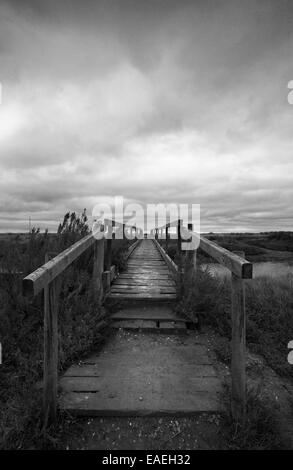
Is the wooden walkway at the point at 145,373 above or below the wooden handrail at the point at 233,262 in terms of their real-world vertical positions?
below

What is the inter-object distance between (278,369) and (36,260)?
3596 mm

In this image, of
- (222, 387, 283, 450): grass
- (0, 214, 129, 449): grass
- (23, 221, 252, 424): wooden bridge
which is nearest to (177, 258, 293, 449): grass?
(222, 387, 283, 450): grass

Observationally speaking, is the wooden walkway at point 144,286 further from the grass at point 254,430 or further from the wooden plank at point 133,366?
the grass at point 254,430

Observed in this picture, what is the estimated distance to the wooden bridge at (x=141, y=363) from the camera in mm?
2172

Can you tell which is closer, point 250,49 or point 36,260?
point 36,260

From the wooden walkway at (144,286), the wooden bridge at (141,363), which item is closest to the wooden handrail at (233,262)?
the wooden bridge at (141,363)

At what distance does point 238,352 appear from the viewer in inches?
87.8

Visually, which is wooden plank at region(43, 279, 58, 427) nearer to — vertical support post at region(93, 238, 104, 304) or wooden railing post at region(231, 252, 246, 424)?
wooden railing post at region(231, 252, 246, 424)

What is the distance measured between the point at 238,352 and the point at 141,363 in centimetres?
129

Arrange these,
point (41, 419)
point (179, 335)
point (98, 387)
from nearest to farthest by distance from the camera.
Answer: point (41, 419) → point (98, 387) → point (179, 335)

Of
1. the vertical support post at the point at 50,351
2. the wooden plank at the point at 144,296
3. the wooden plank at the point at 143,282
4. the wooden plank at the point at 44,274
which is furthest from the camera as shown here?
the wooden plank at the point at 143,282

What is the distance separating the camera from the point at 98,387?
2.62 m
